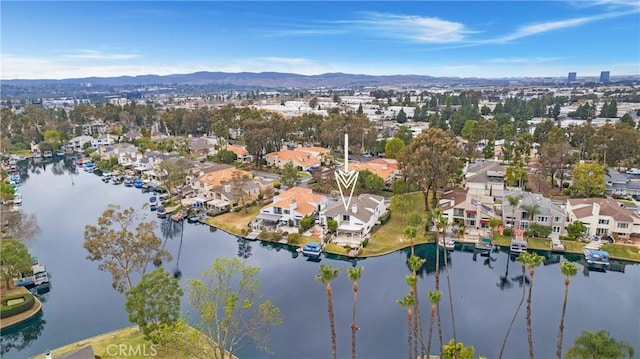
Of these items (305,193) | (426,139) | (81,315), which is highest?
(426,139)

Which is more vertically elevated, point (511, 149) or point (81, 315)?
point (511, 149)

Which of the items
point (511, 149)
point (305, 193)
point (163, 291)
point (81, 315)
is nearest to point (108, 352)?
point (163, 291)

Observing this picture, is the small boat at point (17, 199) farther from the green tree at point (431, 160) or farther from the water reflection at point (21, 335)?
the green tree at point (431, 160)

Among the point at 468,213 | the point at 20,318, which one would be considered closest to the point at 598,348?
the point at 468,213

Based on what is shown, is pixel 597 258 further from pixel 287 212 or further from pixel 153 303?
pixel 153 303

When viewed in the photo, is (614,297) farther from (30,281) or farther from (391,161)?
(30,281)

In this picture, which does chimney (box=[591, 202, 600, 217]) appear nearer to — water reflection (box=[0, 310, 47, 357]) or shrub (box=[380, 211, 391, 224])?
shrub (box=[380, 211, 391, 224])

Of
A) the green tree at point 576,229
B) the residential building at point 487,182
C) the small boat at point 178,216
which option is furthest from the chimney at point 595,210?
the small boat at point 178,216
